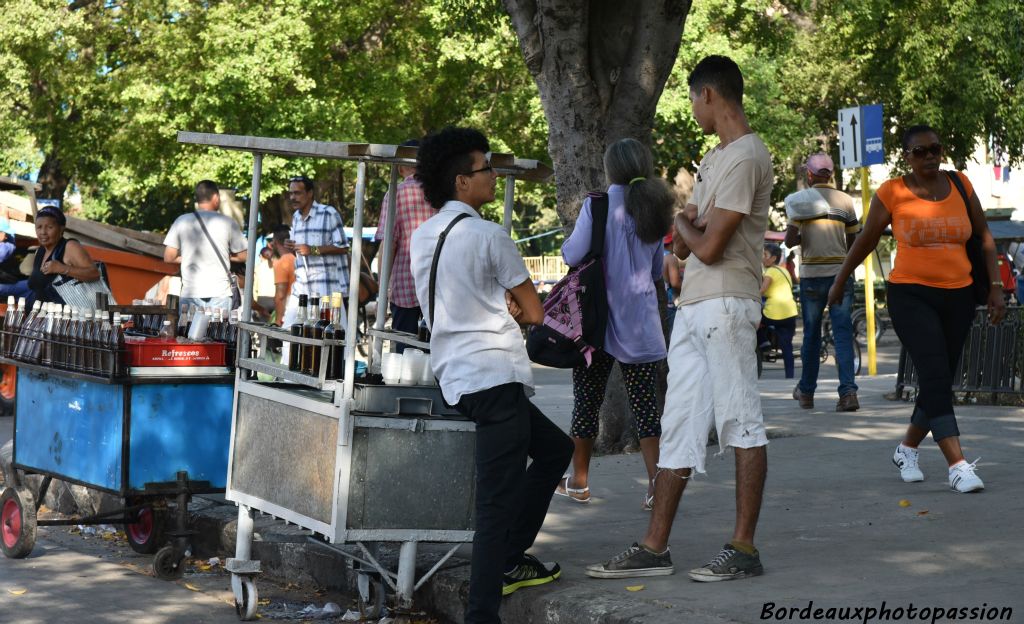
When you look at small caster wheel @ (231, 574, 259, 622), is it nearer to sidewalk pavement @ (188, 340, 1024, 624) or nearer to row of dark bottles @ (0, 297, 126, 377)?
sidewalk pavement @ (188, 340, 1024, 624)

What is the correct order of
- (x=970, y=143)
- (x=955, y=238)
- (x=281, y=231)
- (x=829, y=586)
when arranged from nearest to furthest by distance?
(x=829, y=586)
(x=955, y=238)
(x=281, y=231)
(x=970, y=143)

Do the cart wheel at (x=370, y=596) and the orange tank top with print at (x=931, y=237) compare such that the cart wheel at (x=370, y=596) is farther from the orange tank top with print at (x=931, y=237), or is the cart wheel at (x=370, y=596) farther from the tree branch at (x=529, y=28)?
the tree branch at (x=529, y=28)

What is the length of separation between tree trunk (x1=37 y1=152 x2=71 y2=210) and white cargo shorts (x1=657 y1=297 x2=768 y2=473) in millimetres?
30785

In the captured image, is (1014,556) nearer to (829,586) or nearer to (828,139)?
(829,586)

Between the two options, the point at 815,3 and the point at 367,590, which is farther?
the point at 815,3

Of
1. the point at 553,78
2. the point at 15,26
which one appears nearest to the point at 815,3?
the point at 15,26

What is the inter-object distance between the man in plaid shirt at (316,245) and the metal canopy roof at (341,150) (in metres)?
4.08

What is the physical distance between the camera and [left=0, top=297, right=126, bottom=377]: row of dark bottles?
6.62 metres

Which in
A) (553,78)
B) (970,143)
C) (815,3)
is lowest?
(553,78)

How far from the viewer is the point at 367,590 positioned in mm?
5910

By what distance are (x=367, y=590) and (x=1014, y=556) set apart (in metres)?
2.65

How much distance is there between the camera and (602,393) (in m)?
7.18

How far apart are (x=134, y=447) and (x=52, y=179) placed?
30021 millimetres

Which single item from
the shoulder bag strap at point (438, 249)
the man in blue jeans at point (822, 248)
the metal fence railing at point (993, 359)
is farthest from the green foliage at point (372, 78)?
the shoulder bag strap at point (438, 249)
